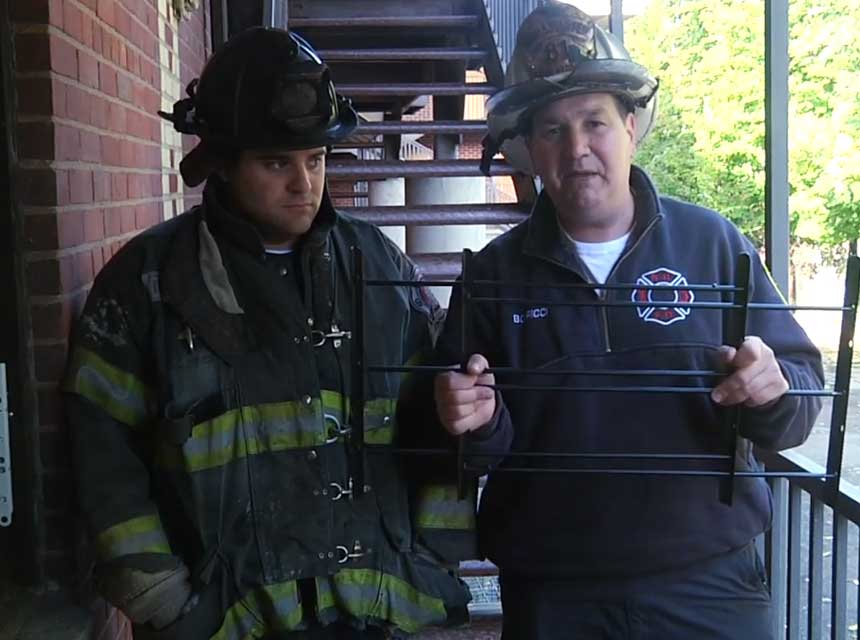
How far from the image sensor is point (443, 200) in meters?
6.22

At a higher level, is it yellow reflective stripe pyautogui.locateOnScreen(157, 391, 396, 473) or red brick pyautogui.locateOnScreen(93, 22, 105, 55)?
red brick pyautogui.locateOnScreen(93, 22, 105, 55)

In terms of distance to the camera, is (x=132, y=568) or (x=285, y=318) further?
(x=285, y=318)

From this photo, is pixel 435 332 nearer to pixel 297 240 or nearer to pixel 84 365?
pixel 297 240

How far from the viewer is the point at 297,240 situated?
1.82 metres

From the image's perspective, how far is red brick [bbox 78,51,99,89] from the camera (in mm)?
1909

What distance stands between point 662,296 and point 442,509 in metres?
0.57

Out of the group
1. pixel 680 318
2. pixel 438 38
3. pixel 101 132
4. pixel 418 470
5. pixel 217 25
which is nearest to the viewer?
pixel 680 318

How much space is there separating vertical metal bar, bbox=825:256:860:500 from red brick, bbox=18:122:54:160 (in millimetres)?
1351

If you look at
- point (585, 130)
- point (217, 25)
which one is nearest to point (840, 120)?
point (217, 25)

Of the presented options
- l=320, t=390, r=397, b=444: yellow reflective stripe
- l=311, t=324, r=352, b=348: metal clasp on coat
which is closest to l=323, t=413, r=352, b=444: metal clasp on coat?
l=320, t=390, r=397, b=444: yellow reflective stripe

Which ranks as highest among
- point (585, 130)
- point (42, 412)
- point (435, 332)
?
point (585, 130)

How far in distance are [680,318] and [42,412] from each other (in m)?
1.16

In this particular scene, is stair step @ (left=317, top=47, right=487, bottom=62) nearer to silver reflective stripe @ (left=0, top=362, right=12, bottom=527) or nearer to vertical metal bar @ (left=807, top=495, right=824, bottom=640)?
vertical metal bar @ (left=807, top=495, right=824, bottom=640)

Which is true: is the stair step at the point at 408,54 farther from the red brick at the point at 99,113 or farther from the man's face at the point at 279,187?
the man's face at the point at 279,187
